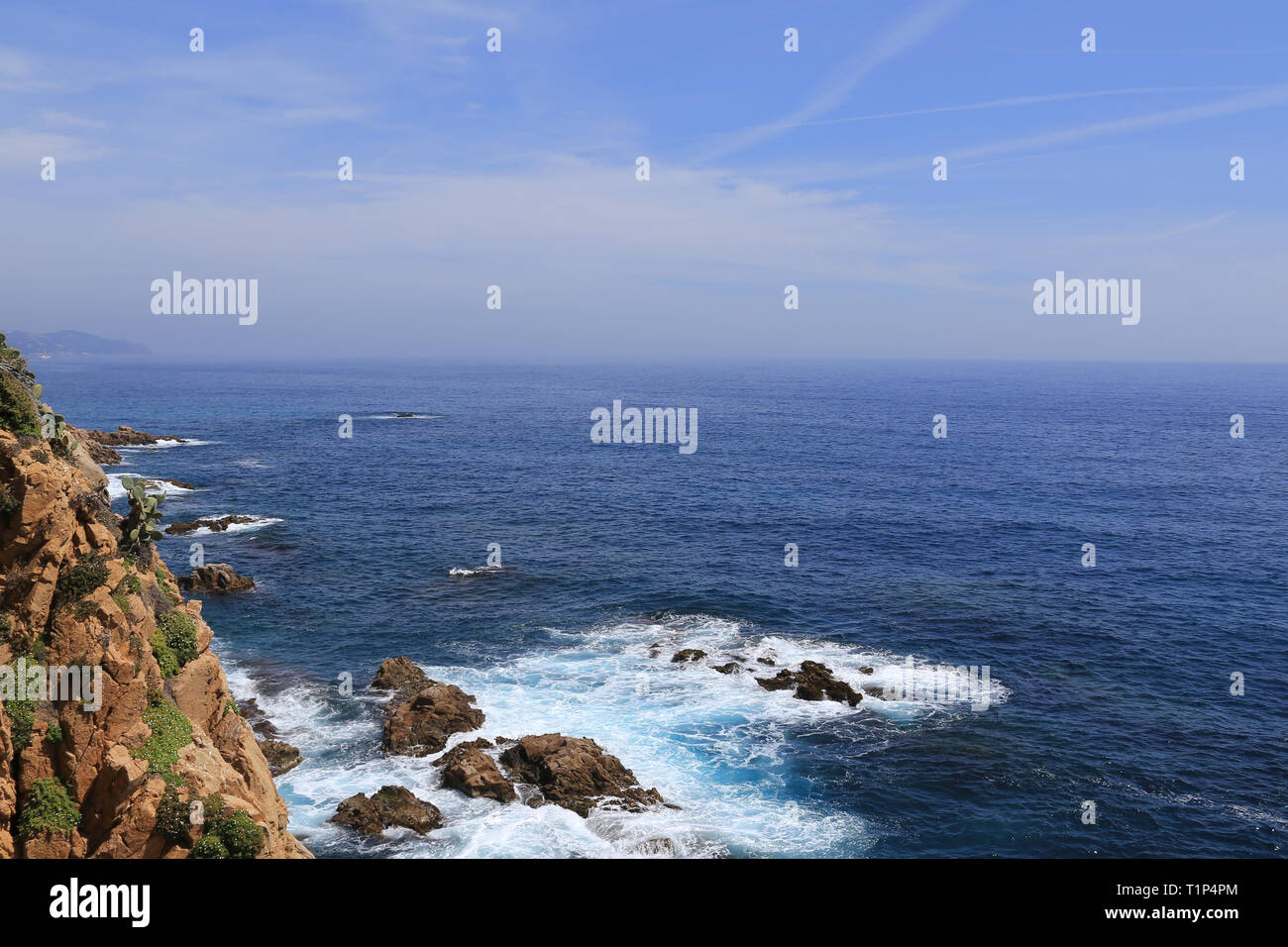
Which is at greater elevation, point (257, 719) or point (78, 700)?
point (78, 700)

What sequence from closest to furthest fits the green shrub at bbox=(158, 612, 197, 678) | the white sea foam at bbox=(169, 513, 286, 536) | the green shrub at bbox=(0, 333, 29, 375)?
the green shrub at bbox=(0, 333, 29, 375)
the green shrub at bbox=(158, 612, 197, 678)
the white sea foam at bbox=(169, 513, 286, 536)

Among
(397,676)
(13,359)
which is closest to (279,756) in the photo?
(397,676)

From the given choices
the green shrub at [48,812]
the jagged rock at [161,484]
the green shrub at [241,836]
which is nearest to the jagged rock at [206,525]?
the jagged rock at [161,484]

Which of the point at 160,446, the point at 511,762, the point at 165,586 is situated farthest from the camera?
the point at 160,446

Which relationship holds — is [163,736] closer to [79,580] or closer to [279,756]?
[79,580]

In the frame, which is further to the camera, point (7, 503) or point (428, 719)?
point (428, 719)

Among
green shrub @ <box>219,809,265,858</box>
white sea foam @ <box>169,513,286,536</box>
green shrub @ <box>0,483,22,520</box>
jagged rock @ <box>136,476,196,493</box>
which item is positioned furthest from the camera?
jagged rock @ <box>136,476,196,493</box>

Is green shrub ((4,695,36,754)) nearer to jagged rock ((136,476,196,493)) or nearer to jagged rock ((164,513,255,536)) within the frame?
jagged rock ((164,513,255,536))

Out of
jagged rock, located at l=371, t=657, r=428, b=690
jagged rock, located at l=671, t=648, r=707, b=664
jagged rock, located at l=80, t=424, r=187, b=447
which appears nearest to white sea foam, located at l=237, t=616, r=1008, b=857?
jagged rock, located at l=671, t=648, r=707, b=664
